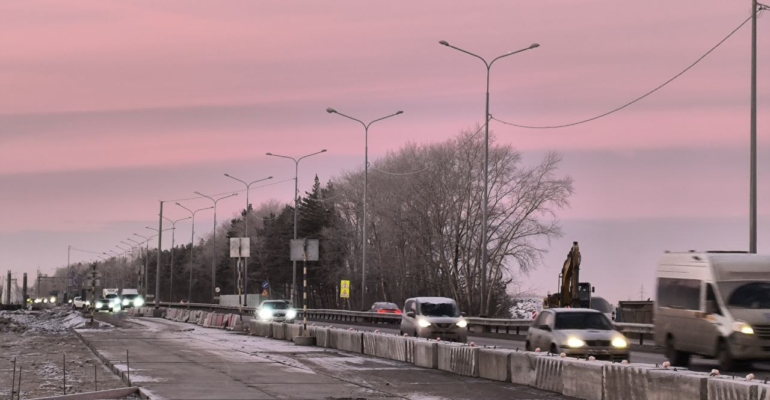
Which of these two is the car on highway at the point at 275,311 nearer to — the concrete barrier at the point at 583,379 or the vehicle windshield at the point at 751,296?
the vehicle windshield at the point at 751,296

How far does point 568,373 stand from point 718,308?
5.12 m

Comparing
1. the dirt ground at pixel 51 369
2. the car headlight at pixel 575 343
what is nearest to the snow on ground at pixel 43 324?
the dirt ground at pixel 51 369

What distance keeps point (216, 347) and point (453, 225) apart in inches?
1922

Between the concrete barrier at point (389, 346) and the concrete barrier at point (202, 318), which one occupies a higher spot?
the concrete barrier at point (389, 346)

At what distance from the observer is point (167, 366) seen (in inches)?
1046

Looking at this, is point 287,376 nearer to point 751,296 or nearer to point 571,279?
point 751,296

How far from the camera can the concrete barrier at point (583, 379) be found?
18.0m

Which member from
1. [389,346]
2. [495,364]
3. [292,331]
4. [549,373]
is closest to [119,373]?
[495,364]

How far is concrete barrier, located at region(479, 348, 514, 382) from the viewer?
72.6 ft

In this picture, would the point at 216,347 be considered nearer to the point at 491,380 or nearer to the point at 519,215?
the point at 491,380

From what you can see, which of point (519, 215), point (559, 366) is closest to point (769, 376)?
point (559, 366)

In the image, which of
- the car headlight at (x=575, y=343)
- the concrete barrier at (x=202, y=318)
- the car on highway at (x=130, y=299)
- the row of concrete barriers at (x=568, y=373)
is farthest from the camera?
the car on highway at (x=130, y=299)

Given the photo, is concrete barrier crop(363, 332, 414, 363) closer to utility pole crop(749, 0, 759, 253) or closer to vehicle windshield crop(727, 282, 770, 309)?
vehicle windshield crop(727, 282, 770, 309)

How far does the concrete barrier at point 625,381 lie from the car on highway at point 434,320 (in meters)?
17.4
